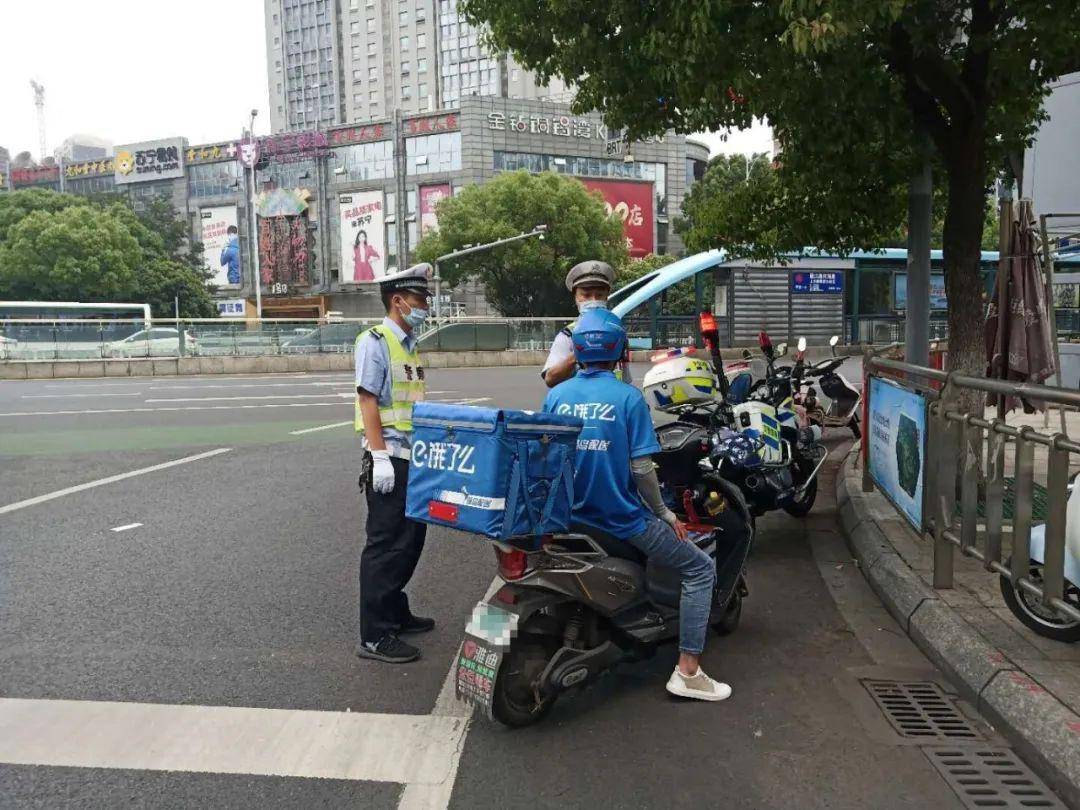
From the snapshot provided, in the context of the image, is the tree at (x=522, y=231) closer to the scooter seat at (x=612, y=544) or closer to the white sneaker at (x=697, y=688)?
the scooter seat at (x=612, y=544)

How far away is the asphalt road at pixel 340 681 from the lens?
299cm

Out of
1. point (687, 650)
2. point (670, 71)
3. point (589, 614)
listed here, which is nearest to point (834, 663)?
point (687, 650)

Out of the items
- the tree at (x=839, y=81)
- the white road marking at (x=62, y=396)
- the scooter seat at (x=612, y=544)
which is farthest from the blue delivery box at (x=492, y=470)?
the white road marking at (x=62, y=396)

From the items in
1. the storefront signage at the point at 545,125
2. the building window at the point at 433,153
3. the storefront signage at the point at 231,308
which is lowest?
the storefront signage at the point at 231,308

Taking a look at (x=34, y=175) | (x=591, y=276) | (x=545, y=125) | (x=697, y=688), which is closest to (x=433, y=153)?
(x=545, y=125)

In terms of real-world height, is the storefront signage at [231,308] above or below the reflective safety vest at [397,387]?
above

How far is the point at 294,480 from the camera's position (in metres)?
8.70

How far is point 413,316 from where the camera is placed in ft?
14.4

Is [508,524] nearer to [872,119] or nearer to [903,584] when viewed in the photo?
[903,584]

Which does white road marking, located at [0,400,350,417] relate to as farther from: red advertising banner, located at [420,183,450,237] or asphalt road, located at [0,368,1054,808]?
red advertising banner, located at [420,183,450,237]

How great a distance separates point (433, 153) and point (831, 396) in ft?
206

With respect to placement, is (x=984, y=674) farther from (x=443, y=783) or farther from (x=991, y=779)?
(x=443, y=783)

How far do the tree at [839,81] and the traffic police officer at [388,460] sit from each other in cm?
260

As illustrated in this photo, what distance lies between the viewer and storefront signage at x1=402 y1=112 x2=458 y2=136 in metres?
66.2
